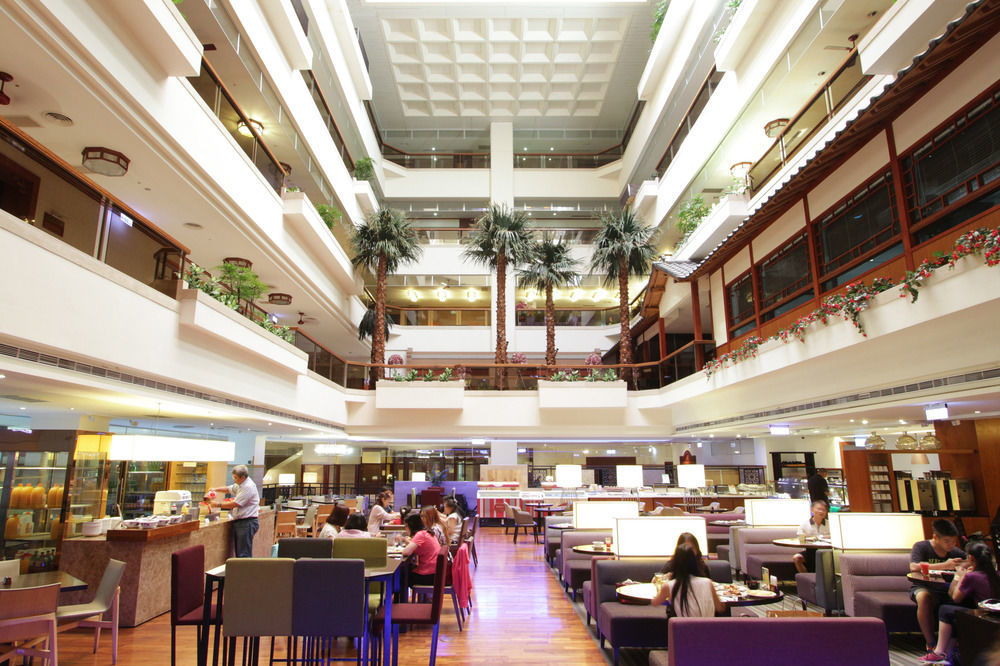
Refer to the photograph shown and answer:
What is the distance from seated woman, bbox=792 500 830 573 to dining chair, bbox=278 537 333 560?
5.60 m

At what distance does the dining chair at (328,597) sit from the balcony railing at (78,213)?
3.76 metres

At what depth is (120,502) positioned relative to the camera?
11.5 metres

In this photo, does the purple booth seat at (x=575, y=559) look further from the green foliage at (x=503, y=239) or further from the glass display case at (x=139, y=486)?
the green foliage at (x=503, y=239)

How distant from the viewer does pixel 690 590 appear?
14.6 ft

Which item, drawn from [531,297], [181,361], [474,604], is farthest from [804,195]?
[531,297]

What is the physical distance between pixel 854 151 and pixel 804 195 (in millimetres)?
1477

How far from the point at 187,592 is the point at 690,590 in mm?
3898

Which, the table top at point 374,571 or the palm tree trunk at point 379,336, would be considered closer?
the table top at point 374,571

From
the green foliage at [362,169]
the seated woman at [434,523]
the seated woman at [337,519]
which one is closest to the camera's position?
the seated woman at [434,523]

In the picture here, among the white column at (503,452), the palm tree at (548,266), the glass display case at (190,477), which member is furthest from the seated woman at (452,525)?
the palm tree at (548,266)

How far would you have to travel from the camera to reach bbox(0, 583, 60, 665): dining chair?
4.25m

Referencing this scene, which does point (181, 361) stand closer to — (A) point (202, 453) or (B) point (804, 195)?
(A) point (202, 453)

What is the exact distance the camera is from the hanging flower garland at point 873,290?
5418 millimetres

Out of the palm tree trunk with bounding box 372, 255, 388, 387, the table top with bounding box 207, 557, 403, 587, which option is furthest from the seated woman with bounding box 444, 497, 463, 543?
the palm tree trunk with bounding box 372, 255, 388, 387
